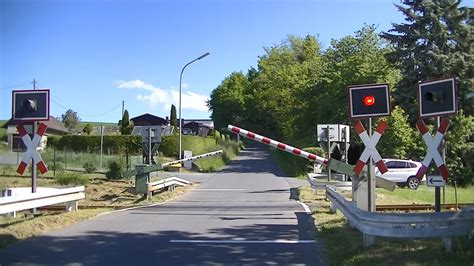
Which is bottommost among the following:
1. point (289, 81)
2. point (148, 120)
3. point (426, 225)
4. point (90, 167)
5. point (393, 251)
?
point (393, 251)

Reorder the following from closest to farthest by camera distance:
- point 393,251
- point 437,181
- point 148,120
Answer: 1. point 393,251
2. point 437,181
3. point 148,120

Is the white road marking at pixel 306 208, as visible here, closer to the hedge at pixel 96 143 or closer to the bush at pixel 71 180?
the bush at pixel 71 180

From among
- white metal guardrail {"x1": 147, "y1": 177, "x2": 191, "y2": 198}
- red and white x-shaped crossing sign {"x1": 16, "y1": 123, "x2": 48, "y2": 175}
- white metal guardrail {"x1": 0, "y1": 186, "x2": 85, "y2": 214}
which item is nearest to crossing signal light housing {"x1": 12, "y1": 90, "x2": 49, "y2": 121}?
red and white x-shaped crossing sign {"x1": 16, "y1": 123, "x2": 48, "y2": 175}

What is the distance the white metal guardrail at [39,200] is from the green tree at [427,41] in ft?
92.9

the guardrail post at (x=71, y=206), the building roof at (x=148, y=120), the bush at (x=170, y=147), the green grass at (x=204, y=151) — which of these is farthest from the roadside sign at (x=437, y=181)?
the building roof at (x=148, y=120)

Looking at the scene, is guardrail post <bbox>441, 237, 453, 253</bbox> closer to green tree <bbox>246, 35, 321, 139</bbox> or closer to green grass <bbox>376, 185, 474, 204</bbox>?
green grass <bbox>376, 185, 474, 204</bbox>

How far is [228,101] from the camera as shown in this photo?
100188 mm

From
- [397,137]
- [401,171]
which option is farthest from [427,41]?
[401,171]

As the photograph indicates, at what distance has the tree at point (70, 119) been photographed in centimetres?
10396

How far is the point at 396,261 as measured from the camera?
7.62 meters

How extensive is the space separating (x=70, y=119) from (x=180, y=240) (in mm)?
Result: 100316

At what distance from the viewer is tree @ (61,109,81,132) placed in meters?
104

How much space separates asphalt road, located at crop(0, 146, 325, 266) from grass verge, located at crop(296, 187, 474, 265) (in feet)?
A: 1.13

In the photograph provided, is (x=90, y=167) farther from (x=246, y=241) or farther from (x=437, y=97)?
(x=437, y=97)
